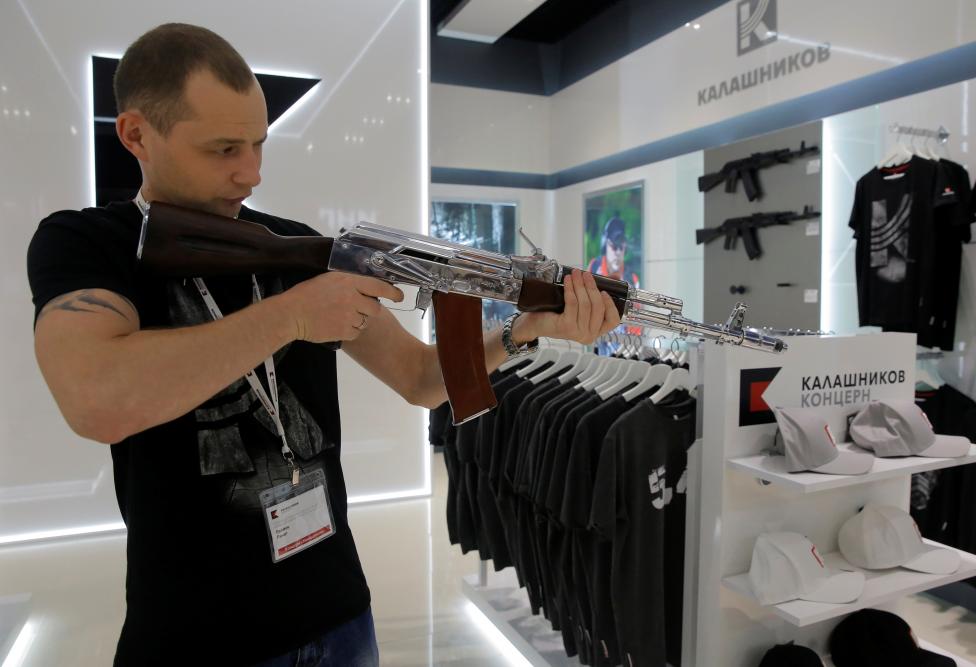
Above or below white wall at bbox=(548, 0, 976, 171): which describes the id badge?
below

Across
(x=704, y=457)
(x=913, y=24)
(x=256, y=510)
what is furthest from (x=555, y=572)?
(x=913, y=24)

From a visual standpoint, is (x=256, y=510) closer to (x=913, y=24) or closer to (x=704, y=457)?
(x=704, y=457)

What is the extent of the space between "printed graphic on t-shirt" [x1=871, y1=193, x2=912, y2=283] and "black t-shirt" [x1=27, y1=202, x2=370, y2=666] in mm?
3315

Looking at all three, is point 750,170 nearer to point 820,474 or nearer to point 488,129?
point 488,129

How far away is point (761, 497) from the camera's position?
79.5 inches

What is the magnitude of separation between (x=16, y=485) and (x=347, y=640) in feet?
12.2

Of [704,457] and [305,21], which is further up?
[305,21]

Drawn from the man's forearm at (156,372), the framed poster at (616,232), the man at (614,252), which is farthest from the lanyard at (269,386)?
the man at (614,252)

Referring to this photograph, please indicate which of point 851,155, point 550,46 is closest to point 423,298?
point 851,155

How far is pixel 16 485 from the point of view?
12.5 ft

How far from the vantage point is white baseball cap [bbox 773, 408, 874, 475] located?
5.97 feet

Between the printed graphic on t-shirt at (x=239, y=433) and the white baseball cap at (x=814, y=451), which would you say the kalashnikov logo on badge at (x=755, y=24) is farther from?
the printed graphic on t-shirt at (x=239, y=433)

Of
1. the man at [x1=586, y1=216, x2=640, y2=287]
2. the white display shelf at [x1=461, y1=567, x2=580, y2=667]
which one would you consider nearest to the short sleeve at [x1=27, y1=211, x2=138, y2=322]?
the white display shelf at [x1=461, y1=567, x2=580, y2=667]

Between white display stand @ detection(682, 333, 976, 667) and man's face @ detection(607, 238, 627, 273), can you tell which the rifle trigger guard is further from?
man's face @ detection(607, 238, 627, 273)
